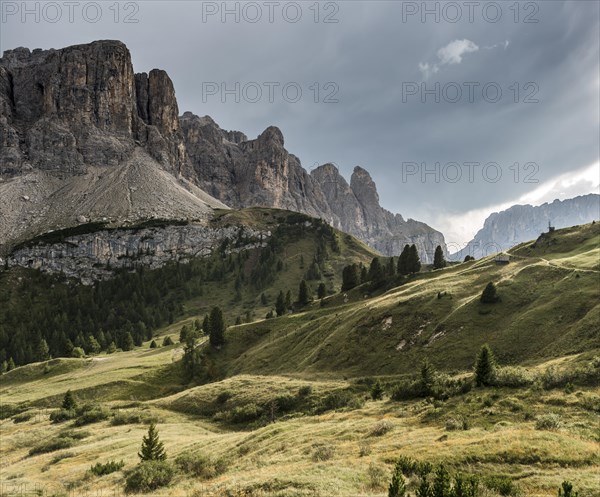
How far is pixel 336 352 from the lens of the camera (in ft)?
244

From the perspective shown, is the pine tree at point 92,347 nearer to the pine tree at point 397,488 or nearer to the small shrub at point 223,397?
the small shrub at point 223,397

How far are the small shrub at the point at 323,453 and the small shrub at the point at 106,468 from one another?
19.7 metres

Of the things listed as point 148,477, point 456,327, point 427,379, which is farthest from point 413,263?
point 148,477

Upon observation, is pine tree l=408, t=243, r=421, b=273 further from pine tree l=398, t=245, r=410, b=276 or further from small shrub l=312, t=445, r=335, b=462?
small shrub l=312, t=445, r=335, b=462

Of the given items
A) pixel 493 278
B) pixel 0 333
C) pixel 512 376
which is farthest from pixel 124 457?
pixel 0 333

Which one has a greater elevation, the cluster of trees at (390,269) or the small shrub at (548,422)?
the cluster of trees at (390,269)

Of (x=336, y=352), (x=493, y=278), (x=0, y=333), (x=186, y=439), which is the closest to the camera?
(x=186, y=439)

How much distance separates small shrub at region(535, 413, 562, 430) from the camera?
26781mm

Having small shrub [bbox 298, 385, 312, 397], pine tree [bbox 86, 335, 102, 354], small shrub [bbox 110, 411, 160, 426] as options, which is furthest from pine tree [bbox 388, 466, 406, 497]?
pine tree [bbox 86, 335, 102, 354]

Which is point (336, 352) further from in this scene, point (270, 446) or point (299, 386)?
point (270, 446)

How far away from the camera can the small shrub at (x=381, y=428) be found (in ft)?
104

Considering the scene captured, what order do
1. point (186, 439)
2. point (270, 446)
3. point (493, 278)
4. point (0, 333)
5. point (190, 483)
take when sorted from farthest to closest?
point (0, 333) → point (493, 278) → point (186, 439) → point (270, 446) → point (190, 483)

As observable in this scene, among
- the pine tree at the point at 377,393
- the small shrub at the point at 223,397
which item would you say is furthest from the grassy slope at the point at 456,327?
the small shrub at the point at 223,397

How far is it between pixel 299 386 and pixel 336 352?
1488 centimetres
